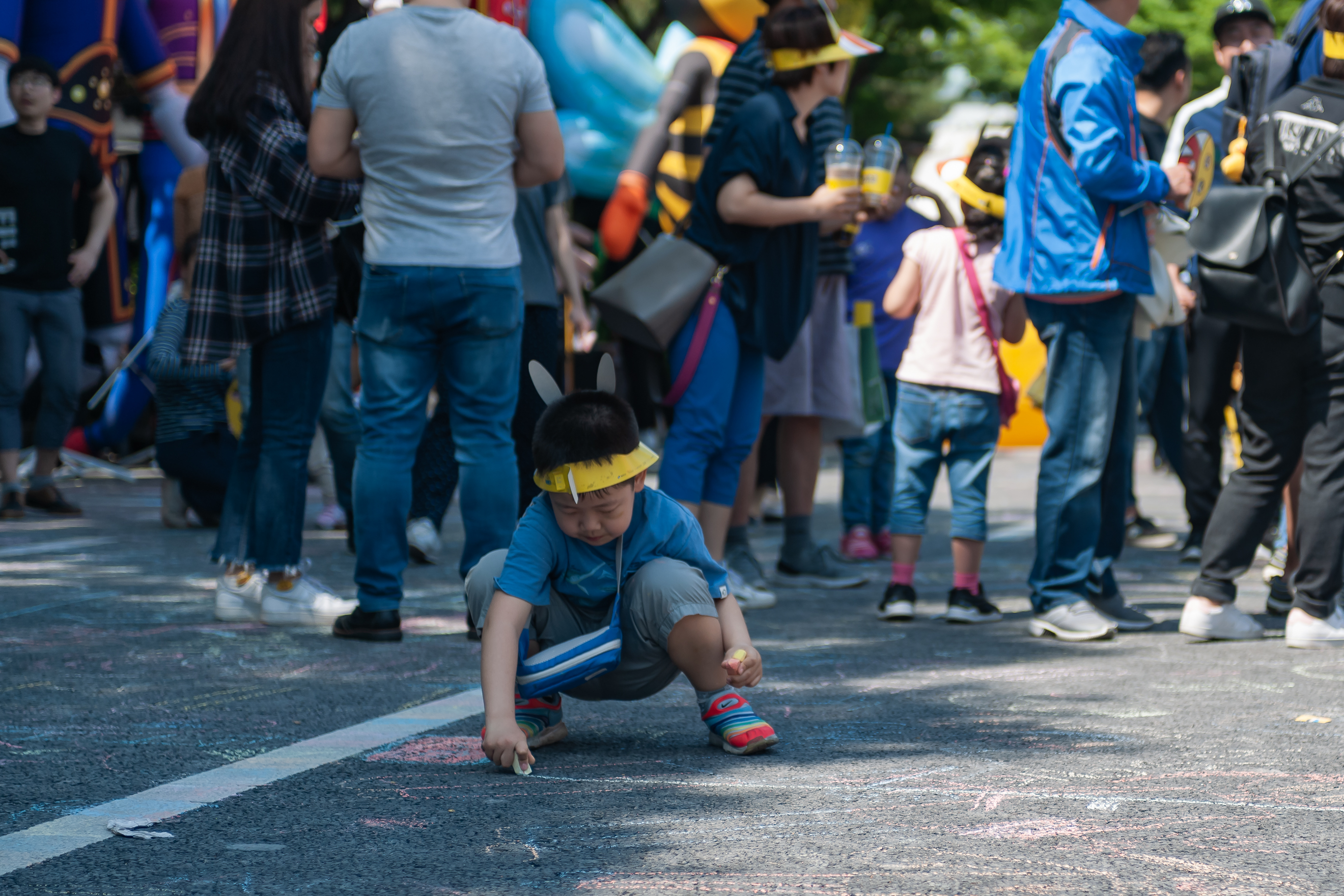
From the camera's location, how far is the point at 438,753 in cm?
341

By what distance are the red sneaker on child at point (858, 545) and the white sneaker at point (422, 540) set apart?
1.92 meters

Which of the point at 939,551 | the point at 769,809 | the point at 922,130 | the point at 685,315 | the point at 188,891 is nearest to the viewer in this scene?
the point at 188,891

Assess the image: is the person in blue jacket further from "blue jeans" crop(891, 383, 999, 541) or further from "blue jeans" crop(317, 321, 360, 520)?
"blue jeans" crop(317, 321, 360, 520)

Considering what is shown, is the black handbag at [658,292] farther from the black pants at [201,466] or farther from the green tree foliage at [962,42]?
the green tree foliage at [962,42]

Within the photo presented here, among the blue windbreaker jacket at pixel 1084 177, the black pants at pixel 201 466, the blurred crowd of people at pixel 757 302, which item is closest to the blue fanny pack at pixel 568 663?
the blurred crowd of people at pixel 757 302

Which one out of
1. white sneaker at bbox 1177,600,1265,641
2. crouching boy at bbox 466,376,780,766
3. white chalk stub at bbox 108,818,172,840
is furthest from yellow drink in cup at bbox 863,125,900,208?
white chalk stub at bbox 108,818,172,840

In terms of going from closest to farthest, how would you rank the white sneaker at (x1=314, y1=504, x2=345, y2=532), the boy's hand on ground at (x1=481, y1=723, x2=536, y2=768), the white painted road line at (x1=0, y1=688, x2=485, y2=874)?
the white painted road line at (x1=0, y1=688, x2=485, y2=874) < the boy's hand on ground at (x1=481, y1=723, x2=536, y2=768) < the white sneaker at (x1=314, y1=504, x2=345, y2=532)

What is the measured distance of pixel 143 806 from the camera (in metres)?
2.92

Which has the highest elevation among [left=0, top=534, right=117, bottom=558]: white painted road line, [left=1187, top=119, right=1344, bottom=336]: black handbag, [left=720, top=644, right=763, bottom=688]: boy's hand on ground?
[left=1187, top=119, right=1344, bottom=336]: black handbag

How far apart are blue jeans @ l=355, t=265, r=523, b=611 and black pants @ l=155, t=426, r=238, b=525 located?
11.6 ft

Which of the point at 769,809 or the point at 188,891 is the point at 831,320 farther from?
the point at 188,891

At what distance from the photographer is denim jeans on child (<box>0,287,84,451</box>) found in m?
8.49

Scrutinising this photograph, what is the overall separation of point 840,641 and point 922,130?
101ft

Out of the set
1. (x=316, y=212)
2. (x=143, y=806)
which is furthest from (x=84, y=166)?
(x=143, y=806)
